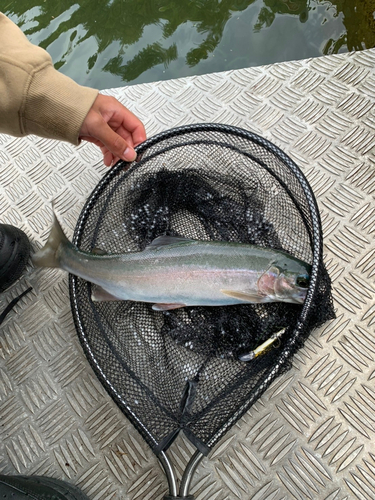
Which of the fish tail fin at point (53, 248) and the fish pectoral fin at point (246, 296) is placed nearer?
the fish pectoral fin at point (246, 296)

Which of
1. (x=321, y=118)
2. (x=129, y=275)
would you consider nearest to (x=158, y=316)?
(x=129, y=275)

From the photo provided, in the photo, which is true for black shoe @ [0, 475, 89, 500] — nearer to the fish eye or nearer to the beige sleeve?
the fish eye

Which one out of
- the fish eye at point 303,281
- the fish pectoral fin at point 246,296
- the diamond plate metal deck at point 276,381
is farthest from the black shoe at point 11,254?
the fish eye at point 303,281

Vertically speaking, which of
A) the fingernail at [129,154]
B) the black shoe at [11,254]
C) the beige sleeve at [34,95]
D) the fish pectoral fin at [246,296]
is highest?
the beige sleeve at [34,95]

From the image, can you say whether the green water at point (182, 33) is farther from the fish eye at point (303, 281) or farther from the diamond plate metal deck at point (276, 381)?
the fish eye at point (303, 281)

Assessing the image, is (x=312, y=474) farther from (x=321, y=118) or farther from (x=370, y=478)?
(x=321, y=118)

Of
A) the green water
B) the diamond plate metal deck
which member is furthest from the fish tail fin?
the green water

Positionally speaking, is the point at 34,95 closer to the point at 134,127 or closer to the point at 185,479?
the point at 134,127
